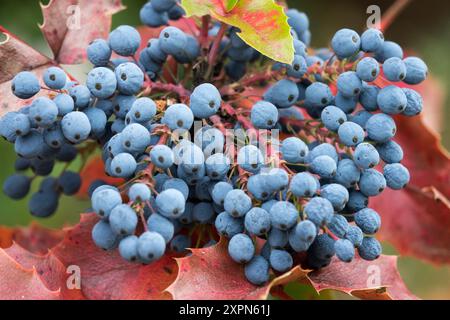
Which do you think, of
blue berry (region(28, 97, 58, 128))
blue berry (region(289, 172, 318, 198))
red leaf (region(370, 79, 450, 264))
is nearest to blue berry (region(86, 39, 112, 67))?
blue berry (region(28, 97, 58, 128))

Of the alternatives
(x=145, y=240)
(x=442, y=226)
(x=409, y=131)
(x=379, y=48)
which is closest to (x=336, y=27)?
(x=409, y=131)

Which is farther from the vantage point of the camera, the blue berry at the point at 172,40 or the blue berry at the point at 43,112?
the blue berry at the point at 172,40

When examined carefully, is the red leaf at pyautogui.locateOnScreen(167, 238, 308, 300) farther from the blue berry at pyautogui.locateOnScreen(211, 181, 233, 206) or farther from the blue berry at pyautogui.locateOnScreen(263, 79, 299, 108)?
the blue berry at pyautogui.locateOnScreen(263, 79, 299, 108)

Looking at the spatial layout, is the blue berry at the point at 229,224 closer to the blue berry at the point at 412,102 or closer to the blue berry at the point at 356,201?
the blue berry at the point at 356,201

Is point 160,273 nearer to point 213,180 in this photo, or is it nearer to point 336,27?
point 213,180

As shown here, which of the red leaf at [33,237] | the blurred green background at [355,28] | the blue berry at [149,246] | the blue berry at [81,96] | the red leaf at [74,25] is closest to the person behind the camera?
the blue berry at [149,246]

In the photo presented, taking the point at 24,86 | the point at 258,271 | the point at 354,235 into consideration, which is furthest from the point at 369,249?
the point at 24,86

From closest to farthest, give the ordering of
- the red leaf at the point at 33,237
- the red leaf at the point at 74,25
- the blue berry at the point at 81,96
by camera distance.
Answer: the blue berry at the point at 81,96, the red leaf at the point at 74,25, the red leaf at the point at 33,237

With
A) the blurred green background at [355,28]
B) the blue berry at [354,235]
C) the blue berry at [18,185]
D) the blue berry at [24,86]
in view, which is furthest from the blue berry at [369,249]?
the blurred green background at [355,28]
